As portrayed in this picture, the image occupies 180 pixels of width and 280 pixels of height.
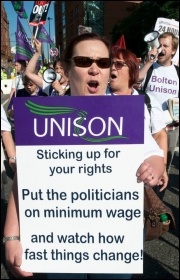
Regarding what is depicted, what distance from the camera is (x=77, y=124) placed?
1.32 meters

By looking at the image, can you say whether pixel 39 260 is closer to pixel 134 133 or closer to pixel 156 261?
pixel 134 133

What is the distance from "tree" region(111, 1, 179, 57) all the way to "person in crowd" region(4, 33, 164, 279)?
21553mm

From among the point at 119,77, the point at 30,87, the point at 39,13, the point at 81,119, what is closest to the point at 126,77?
the point at 119,77

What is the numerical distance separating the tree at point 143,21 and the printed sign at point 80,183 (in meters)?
21.9

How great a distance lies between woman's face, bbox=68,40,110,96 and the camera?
146 centimetres

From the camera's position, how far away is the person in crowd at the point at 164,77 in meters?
3.44

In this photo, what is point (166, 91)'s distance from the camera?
351 centimetres

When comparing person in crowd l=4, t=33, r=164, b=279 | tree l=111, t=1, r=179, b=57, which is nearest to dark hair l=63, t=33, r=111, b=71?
person in crowd l=4, t=33, r=164, b=279

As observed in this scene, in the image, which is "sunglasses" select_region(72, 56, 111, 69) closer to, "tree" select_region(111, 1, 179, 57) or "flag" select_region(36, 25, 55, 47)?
"flag" select_region(36, 25, 55, 47)

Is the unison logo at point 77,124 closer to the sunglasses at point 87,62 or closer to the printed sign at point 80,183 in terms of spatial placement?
the printed sign at point 80,183

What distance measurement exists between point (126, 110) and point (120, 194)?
1.00ft

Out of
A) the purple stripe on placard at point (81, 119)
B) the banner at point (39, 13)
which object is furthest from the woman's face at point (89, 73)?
the banner at point (39, 13)

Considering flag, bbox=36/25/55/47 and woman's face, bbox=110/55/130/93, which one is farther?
flag, bbox=36/25/55/47

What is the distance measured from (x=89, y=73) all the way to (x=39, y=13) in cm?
558
